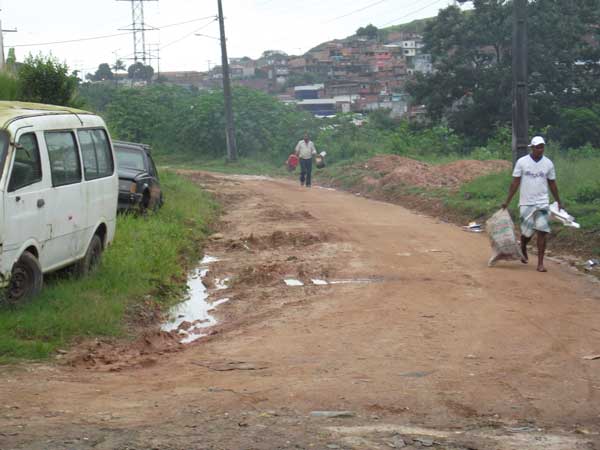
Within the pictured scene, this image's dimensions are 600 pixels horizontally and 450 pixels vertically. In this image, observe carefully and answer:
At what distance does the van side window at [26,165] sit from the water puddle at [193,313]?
219cm

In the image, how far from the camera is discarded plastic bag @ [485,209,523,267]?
13953 mm

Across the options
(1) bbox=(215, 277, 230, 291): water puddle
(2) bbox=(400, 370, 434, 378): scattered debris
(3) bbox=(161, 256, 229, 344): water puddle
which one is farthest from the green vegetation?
(2) bbox=(400, 370, 434, 378): scattered debris

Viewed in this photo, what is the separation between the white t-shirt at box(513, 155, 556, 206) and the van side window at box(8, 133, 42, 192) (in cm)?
699

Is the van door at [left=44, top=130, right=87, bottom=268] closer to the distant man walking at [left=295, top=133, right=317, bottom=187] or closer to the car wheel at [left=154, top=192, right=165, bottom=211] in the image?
the car wheel at [left=154, top=192, right=165, bottom=211]

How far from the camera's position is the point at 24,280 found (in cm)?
984

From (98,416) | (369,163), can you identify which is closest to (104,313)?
(98,416)

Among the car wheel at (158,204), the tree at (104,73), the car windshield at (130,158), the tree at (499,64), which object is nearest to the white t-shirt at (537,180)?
the car wheel at (158,204)

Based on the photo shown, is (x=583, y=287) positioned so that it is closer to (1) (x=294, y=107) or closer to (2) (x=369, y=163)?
(2) (x=369, y=163)

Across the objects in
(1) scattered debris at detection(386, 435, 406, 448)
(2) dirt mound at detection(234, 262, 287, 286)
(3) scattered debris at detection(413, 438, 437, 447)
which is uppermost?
(1) scattered debris at detection(386, 435, 406, 448)

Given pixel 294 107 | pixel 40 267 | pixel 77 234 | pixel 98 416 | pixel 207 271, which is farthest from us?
pixel 294 107

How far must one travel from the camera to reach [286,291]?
12.1m

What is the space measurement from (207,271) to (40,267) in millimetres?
4458

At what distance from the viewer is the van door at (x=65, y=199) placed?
33.8ft

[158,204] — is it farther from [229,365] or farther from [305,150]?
[229,365]
